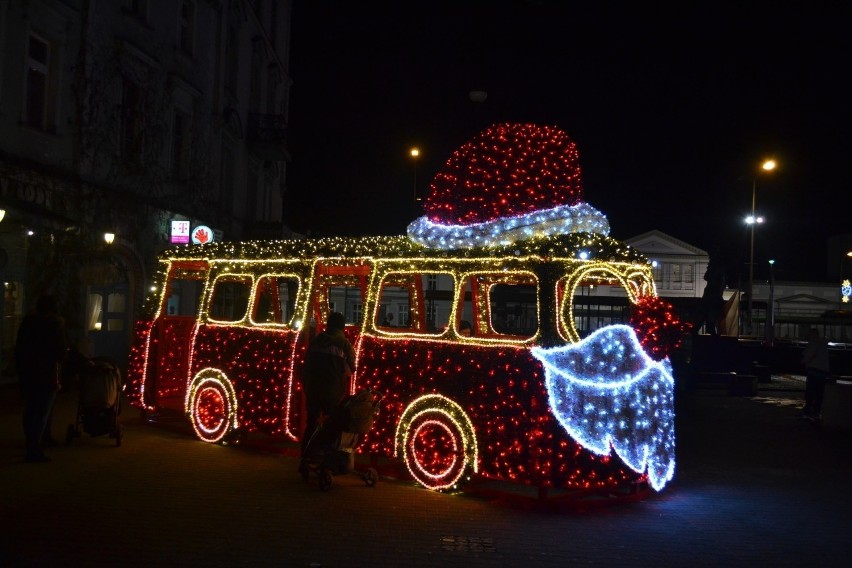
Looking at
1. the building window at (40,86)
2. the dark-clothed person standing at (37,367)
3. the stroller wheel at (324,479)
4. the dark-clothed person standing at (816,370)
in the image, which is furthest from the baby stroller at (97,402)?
the dark-clothed person standing at (816,370)

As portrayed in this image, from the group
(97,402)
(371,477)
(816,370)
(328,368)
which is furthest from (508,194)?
(816,370)

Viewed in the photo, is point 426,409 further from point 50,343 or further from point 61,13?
point 61,13

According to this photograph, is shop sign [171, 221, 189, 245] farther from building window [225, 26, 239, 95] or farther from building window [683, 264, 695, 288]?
building window [683, 264, 695, 288]

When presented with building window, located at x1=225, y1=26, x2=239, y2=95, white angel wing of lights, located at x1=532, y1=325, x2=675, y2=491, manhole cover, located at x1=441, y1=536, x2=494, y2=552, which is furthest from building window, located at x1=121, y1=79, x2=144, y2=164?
manhole cover, located at x1=441, y1=536, x2=494, y2=552

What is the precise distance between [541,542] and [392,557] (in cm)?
129

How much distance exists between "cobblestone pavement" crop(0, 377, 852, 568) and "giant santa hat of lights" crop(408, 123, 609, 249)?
269 centimetres

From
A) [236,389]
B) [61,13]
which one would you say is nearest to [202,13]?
[61,13]

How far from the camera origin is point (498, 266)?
7910 millimetres

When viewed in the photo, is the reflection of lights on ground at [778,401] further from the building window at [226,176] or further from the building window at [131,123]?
the building window at [226,176]

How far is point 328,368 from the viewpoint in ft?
27.4

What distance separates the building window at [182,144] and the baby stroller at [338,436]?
15590 mm

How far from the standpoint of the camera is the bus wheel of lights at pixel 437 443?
7945 mm

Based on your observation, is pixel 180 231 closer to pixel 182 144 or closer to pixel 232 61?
pixel 182 144

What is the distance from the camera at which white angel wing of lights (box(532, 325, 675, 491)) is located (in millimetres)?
7359
